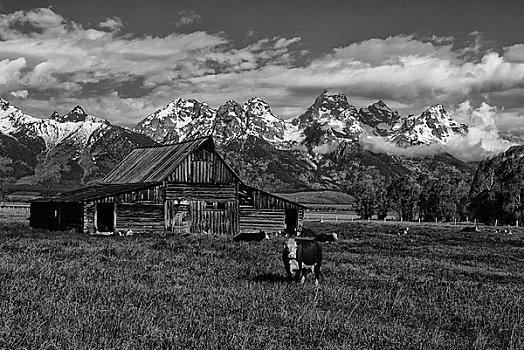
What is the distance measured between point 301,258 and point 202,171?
35121 mm

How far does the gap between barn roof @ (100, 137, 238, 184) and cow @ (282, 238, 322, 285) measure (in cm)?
3298

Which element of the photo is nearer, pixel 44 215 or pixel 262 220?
pixel 262 220

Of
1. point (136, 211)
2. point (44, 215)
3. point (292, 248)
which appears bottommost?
point (44, 215)

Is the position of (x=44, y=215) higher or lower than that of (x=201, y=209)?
lower

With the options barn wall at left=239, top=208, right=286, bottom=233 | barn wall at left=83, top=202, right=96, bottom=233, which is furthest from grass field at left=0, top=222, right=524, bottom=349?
barn wall at left=239, top=208, right=286, bottom=233

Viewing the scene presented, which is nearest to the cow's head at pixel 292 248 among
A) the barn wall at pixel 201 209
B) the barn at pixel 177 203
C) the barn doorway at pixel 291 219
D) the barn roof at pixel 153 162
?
the barn at pixel 177 203

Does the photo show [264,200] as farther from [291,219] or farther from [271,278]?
[271,278]

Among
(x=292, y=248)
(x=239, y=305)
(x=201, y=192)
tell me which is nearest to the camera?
(x=239, y=305)

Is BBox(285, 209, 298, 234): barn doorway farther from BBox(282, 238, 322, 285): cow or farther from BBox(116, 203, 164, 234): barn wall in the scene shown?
BBox(282, 238, 322, 285): cow

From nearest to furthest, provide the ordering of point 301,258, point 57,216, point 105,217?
point 301,258, point 105,217, point 57,216

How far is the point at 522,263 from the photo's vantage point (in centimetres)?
3086

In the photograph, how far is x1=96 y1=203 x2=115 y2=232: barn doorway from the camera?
5156cm

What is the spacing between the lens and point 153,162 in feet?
196

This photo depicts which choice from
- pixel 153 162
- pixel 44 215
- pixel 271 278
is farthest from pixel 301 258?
pixel 44 215
